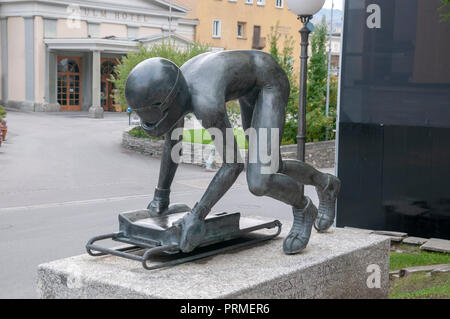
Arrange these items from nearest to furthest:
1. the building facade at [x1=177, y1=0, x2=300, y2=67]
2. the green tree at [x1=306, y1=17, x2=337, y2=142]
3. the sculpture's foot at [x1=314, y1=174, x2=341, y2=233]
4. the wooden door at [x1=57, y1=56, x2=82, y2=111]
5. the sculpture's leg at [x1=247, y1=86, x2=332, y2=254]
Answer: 1. the sculpture's leg at [x1=247, y1=86, x2=332, y2=254]
2. the sculpture's foot at [x1=314, y1=174, x2=341, y2=233]
3. the green tree at [x1=306, y1=17, x2=337, y2=142]
4. the wooden door at [x1=57, y1=56, x2=82, y2=111]
5. the building facade at [x1=177, y1=0, x2=300, y2=67]

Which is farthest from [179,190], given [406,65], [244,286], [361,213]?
[244,286]

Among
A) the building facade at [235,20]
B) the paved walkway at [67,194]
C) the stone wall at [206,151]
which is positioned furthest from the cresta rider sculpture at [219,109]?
the building facade at [235,20]

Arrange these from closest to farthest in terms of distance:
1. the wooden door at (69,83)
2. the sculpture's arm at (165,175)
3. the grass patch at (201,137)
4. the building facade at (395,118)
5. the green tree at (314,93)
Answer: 1. the sculpture's arm at (165,175)
2. the building facade at (395,118)
3. the grass patch at (201,137)
4. the green tree at (314,93)
5. the wooden door at (69,83)

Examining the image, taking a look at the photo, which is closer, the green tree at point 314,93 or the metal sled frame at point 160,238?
the metal sled frame at point 160,238

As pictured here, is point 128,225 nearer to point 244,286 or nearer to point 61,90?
point 244,286

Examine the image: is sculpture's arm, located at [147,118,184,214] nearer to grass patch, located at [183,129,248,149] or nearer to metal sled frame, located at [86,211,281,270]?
metal sled frame, located at [86,211,281,270]

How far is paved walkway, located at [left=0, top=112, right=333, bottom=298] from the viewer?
342 inches

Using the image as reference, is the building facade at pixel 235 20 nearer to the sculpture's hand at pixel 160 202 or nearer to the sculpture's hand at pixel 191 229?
the sculpture's hand at pixel 160 202

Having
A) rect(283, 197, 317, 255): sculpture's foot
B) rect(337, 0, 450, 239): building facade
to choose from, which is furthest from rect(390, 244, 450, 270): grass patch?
rect(283, 197, 317, 255): sculpture's foot

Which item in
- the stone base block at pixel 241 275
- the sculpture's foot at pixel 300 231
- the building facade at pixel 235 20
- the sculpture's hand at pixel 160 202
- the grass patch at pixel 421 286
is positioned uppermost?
the building facade at pixel 235 20

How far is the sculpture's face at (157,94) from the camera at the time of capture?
438 centimetres

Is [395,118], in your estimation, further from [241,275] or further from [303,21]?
[241,275]

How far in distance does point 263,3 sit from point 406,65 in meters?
43.3

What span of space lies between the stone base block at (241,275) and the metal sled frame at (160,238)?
0.23 feet
